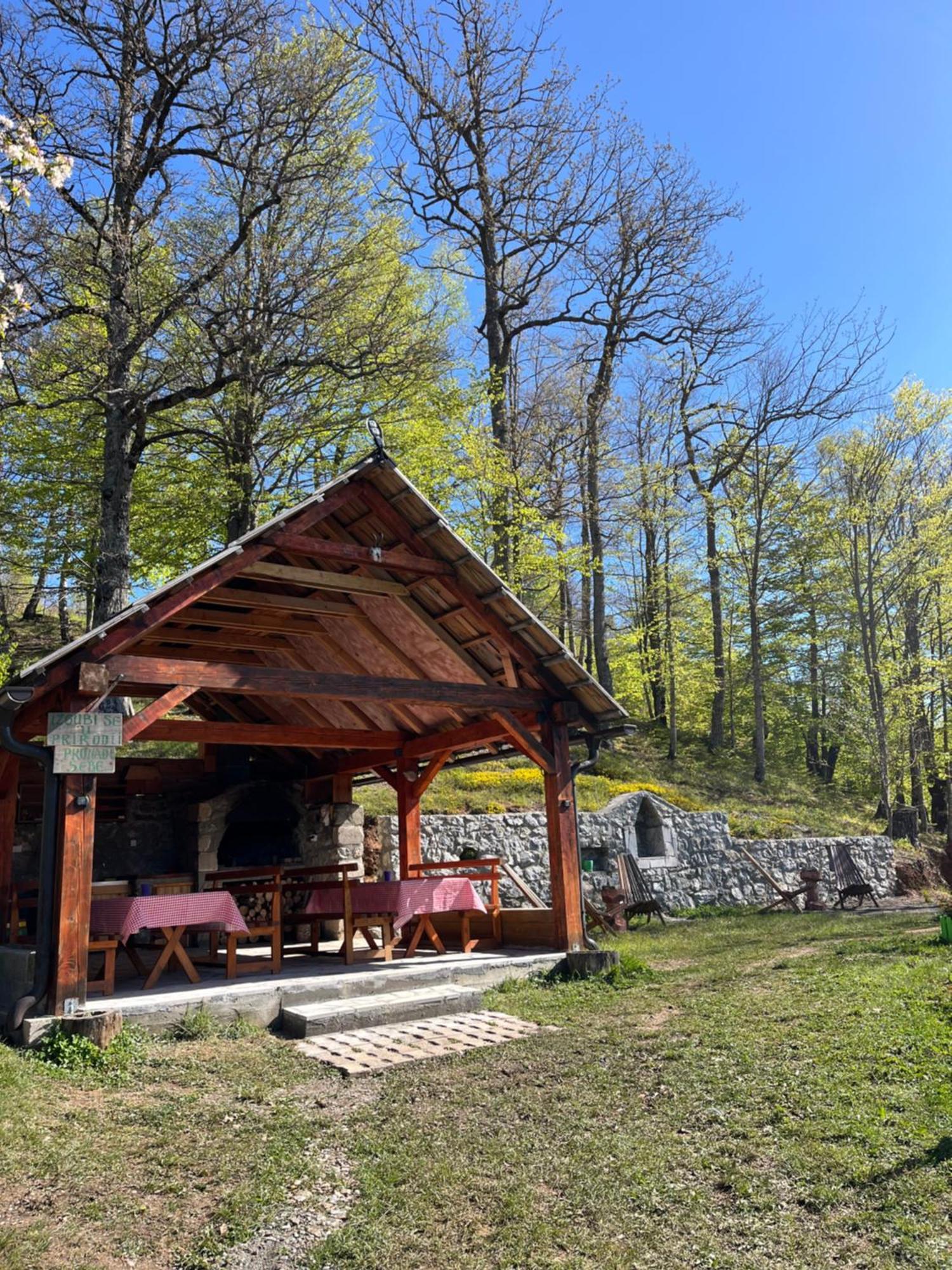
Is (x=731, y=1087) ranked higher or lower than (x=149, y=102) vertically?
lower

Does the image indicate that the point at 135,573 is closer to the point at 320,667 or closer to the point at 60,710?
the point at 320,667

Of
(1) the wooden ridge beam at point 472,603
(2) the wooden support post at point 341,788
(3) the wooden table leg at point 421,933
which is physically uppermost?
(1) the wooden ridge beam at point 472,603

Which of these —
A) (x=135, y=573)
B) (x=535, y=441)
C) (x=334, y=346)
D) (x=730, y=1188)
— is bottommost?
(x=730, y=1188)

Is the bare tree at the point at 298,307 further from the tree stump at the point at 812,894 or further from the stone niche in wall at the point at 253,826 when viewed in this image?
the tree stump at the point at 812,894

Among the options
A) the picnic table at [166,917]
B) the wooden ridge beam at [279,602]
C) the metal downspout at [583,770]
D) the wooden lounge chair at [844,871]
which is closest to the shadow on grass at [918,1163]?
the metal downspout at [583,770]

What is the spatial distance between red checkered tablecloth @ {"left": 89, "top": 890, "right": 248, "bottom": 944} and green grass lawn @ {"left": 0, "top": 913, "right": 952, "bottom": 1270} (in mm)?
1285

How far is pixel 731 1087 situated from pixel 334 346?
11596 millimetres

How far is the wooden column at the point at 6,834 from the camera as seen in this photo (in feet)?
32.2

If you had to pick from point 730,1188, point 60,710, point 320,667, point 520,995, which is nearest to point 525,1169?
point 730,1188

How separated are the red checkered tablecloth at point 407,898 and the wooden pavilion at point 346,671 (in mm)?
913

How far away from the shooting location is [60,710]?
24.0 ft

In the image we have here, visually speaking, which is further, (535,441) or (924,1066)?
(535,441)

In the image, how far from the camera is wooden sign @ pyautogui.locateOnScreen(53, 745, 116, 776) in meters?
6.96

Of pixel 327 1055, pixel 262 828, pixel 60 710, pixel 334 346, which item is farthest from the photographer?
pixel 334 346
